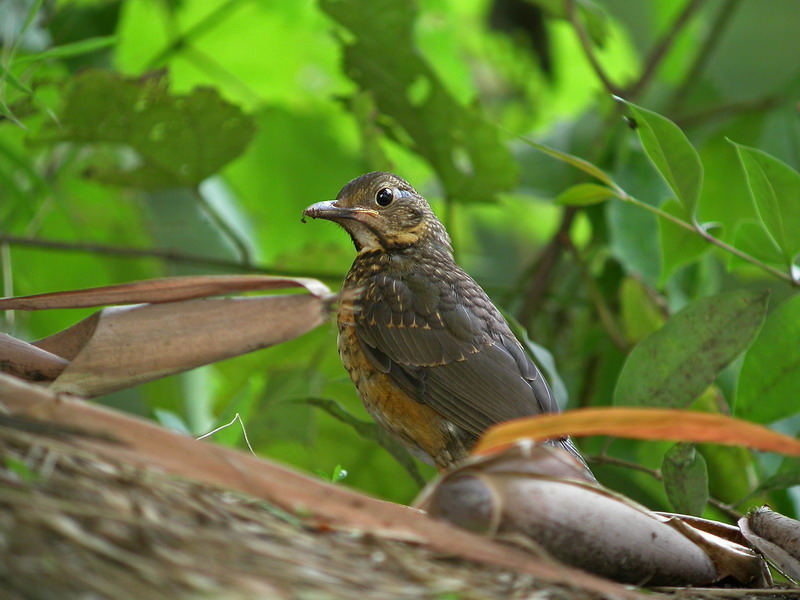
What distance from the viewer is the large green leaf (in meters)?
2.40

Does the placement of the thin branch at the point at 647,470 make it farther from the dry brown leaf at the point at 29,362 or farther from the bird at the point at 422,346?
the dry brown leaf at the point at 29,362

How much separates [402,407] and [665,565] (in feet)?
2.62

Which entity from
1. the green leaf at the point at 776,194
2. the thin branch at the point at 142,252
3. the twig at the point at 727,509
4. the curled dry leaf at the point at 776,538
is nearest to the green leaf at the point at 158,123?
the thin branch at the point at 142,252

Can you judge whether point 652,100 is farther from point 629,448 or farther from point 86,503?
point 86,503

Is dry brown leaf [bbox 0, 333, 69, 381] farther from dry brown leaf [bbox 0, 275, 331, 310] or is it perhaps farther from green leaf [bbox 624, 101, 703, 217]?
green leaf [bbox 624, 101, 703, 217]

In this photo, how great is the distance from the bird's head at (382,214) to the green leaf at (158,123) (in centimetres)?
32

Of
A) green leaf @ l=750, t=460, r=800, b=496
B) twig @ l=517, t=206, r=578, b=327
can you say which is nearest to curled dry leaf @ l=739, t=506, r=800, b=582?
green leaf @ l=750, t=460, r=800, b=496

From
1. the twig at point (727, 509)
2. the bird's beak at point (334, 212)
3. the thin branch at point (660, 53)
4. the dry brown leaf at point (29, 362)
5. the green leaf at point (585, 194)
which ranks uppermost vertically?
the thin branch at point (660, 53)

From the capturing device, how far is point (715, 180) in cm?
307

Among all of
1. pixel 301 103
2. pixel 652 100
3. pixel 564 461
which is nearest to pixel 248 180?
pixel 301 103

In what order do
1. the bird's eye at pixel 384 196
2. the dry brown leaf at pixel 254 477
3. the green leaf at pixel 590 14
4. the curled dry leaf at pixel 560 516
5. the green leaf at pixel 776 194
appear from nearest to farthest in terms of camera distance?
the dry brown leaf at pixel 254 477 < the curled dry leaf at pixel 560 516 < the green leaf at pixel 776 194 < the bird's eye at pixel 384 196 < the green leaf at pixel 590 14

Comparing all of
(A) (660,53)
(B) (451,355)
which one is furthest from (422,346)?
(A) (660,53)

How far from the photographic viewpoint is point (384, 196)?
2.22m

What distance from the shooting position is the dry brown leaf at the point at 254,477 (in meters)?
0.94
